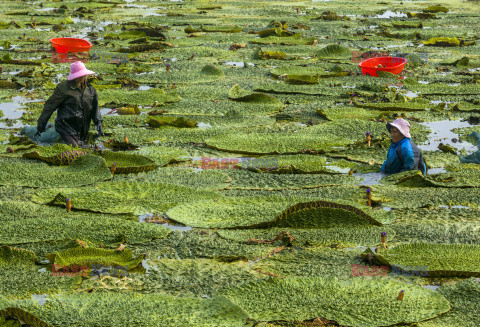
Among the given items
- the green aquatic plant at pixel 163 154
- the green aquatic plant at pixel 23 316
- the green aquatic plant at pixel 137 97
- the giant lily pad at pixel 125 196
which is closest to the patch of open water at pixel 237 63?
the green aquatic plant at pixel 137 97

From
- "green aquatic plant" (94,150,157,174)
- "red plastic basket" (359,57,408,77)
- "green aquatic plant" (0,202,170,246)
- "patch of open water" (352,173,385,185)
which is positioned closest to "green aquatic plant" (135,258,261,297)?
"green aquatic plant" (0,202,170,246)

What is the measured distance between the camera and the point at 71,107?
20.8 feet

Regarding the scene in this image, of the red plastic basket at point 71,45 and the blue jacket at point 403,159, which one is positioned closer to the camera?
the blue jacket at point 403,159

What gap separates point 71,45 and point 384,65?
5.11 meters

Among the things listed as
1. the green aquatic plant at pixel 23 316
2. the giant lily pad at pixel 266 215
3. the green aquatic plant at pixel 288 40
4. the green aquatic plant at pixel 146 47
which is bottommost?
the giant lily pad at pixel 266 215

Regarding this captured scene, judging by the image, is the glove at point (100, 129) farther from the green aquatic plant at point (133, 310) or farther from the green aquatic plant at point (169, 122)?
the green aquatic plant at point (133, 310)

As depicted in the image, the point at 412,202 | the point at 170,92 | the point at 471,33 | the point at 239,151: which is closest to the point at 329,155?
the point at 239,151

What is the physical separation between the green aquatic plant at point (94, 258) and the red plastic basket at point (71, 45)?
293 inches

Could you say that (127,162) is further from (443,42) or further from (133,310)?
(443,42)

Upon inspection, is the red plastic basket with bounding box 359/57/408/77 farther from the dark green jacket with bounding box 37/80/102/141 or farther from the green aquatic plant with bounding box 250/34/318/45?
the dark green jacket with bounding box 37/80/102/141

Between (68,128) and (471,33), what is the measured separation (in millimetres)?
10361

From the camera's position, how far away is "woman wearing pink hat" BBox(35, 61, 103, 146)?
20.5ft

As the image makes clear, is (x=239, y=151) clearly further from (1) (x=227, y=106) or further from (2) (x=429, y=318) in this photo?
(2) (x=429, y=318)

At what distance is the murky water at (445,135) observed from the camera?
21.4 ft
